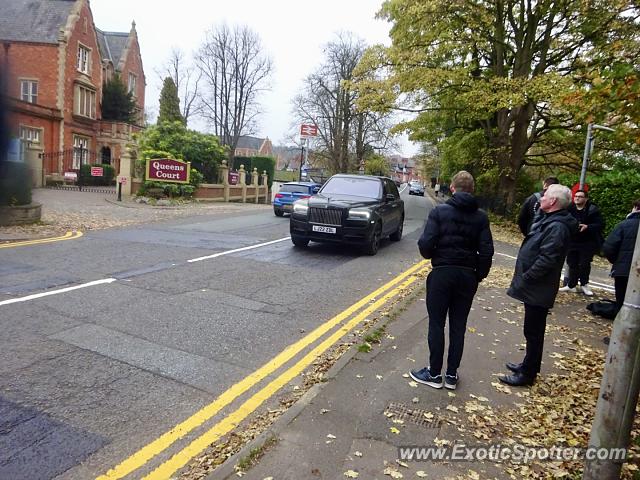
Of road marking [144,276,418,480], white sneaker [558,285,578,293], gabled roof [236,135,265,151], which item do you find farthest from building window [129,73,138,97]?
gabled roof [236,135,265,151]

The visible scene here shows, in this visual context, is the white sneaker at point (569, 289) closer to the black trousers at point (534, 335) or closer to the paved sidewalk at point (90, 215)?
the black trousers at point (534, 335)

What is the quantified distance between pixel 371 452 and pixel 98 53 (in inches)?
1670

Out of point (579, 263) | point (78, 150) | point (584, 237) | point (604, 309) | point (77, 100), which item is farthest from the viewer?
point (77, 100)

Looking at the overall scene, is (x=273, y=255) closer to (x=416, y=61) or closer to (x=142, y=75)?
(x=416, y=61)

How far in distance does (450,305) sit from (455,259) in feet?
1.50

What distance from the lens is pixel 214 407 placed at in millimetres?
3760

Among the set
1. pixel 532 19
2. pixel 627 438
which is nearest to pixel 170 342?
pixel 627 438

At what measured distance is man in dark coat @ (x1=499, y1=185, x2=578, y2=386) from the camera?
4086 millimetres

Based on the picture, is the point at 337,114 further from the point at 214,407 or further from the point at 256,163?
the point at 214,407

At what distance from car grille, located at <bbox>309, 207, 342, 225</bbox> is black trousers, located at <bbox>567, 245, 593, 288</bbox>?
4.59 meters

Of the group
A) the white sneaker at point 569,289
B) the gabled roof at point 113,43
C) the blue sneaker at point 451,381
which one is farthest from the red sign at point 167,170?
the gabled roof at point 113,43

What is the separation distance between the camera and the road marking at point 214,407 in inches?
118

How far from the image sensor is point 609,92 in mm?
4555

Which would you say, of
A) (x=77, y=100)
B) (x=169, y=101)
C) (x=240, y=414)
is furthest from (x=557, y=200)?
(x=169, y=101)
